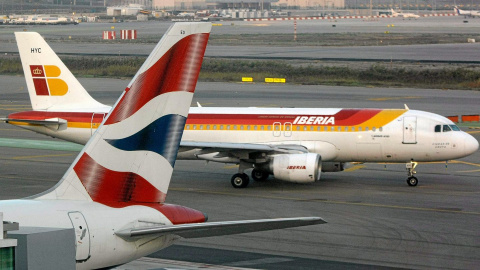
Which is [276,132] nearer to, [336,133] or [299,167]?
[336,133]

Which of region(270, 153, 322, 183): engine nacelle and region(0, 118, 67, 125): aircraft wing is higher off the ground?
region(0, 118, 67, 125): aircraft wing

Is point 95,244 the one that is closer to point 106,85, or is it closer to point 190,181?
point 190,181

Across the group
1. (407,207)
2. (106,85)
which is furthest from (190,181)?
(106,85)

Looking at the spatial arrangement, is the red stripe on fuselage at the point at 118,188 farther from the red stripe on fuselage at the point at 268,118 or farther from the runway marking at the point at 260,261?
the red stripe on fuselage at the point at 268,118

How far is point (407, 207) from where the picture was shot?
101 ft

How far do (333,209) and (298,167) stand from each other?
3194 millimetres

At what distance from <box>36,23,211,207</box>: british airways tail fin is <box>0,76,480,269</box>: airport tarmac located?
29.1 ft

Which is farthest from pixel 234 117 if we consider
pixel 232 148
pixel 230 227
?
pixel 230 227

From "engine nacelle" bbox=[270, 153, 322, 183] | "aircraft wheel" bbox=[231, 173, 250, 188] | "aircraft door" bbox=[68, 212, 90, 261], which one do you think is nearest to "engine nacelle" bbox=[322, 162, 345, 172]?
"engine nacelle" bbox=[270, 153, 322, 183]

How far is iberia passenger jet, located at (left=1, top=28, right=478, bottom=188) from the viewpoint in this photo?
113 feet

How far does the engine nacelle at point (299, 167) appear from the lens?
108ft

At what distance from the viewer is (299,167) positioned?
3316cm

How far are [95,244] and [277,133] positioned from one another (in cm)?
2358

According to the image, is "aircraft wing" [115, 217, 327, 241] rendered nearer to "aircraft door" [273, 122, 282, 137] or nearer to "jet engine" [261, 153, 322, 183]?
"jet engine" [261, 153, 322, 183]
